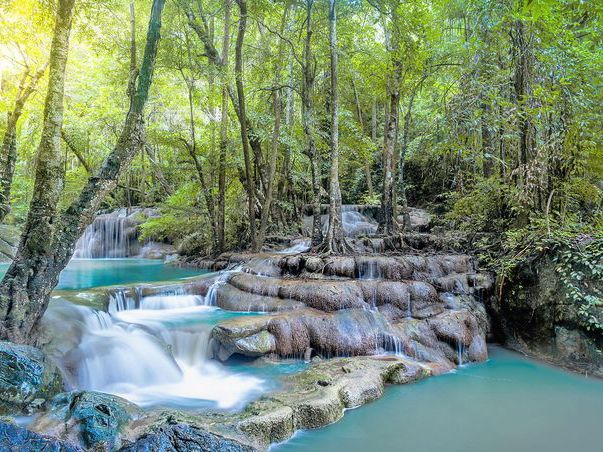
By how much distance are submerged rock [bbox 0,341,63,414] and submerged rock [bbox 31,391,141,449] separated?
0.25 m

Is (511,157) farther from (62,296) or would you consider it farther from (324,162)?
(62,296)

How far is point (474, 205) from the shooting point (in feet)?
34.2

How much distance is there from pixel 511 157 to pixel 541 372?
5.61 metres

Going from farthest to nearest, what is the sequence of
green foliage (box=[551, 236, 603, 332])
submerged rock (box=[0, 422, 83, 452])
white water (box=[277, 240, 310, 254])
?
white water (box=[277, 240, 310, 254])
green foliage (box=[551, 236, 603, 332])
submerged rock (box=[0, 422, 83, 452])

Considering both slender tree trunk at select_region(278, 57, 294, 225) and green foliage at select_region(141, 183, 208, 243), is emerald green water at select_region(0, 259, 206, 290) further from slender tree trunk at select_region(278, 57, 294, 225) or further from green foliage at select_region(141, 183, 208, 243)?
slender tree trunk at select_region(278, 57, 294, 225)

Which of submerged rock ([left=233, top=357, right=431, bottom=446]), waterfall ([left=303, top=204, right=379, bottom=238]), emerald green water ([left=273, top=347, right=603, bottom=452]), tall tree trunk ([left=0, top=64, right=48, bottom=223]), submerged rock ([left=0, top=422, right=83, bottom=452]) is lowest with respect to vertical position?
emerald green water ([left=273, top=347, right=603, bottom=452])

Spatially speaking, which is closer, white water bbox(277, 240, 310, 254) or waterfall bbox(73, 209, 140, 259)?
white water bbox(277, 240, 310, 254)

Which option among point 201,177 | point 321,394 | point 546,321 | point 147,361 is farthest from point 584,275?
point 201,177

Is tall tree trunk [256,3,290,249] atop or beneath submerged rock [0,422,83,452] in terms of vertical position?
atop

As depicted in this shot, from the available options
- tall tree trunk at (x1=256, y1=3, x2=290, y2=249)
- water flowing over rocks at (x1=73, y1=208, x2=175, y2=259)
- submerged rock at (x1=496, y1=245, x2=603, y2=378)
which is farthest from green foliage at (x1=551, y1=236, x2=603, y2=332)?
water flowing over rocks at (x1=73, y1=208, x2=175, y2=259)

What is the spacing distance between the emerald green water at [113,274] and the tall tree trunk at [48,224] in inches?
248

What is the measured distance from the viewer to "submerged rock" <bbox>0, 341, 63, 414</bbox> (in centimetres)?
367

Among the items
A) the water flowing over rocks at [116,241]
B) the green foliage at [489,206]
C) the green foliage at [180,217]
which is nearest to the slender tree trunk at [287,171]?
the green foliage at [180,217]

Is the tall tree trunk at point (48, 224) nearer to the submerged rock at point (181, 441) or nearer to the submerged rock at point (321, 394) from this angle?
the submerged rock at point (181, 441)
